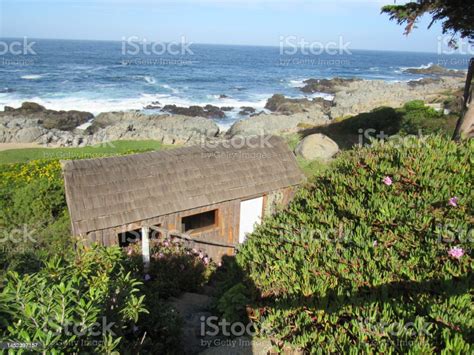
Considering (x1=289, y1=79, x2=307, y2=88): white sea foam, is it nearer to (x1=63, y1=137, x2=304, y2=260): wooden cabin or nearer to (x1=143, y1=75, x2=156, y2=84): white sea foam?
Answer: (x1=143, y1=75, x2=156, y2=84): white sea foam

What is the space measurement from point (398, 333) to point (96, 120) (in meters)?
45.1

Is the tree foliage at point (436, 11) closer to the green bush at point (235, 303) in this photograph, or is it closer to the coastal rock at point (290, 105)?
the green bush at point (235, 303)

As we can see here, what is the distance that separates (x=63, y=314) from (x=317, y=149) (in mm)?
21360

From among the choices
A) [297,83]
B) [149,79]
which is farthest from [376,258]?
[297,83]

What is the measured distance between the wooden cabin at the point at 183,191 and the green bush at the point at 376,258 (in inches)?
127

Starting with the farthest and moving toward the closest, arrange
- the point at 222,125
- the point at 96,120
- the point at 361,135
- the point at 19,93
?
1. the point at 19,93
2. the point at 222,125
3. the point at 96,120
4. the point at 361,135

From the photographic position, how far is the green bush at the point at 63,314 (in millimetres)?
3186

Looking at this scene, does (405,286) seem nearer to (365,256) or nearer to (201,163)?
(365,256)

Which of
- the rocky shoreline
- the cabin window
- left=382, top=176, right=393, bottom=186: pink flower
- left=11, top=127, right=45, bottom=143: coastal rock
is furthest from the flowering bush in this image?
left=11, top=127, right=45, bottom=143: coastal rock

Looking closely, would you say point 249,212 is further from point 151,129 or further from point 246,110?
point 246,110

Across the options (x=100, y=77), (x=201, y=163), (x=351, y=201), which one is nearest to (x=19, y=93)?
(x=100, y=77)

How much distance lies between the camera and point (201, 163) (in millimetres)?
11797

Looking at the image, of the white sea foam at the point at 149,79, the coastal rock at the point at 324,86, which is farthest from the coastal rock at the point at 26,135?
the coastal rock at the point at 324,86

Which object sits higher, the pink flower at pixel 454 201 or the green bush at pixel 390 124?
the pink flower at pixel 454 201
